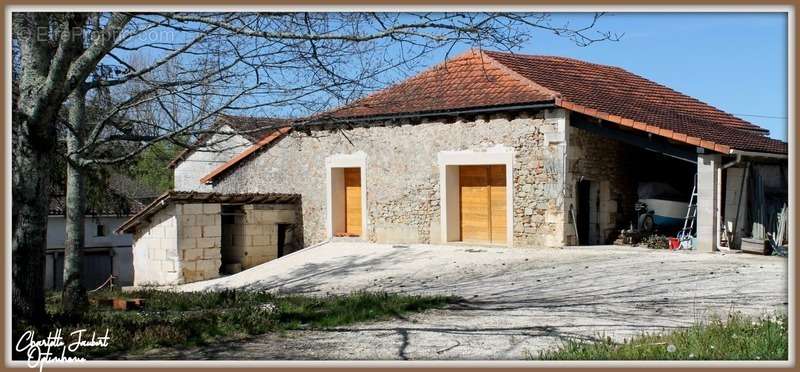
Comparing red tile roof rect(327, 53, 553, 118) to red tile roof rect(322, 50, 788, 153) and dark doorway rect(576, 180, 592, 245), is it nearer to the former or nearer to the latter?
red tile roof rect(322, 50, 788, 153)

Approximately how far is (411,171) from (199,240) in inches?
191

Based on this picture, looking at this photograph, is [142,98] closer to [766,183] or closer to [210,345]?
[210,345]

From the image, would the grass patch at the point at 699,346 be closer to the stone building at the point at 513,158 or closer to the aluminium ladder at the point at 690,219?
the stone building at the point at 513,158

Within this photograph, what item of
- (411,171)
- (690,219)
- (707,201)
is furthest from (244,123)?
(690,219)

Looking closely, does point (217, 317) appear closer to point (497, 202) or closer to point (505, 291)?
point (505, 291)

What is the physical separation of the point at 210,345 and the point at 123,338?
726mm

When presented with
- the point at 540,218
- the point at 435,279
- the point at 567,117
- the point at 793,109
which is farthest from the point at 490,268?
the point at 793,109

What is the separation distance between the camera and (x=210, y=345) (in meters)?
7.12

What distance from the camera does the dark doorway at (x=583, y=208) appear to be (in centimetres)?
1688

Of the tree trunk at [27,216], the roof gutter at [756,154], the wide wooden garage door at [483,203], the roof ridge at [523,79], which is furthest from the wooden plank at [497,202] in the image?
the tree trunk at [27,216]

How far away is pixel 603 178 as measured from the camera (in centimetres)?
1695

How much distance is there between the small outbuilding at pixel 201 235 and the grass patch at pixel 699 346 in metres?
12.0

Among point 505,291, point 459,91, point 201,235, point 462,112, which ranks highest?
point 459,91

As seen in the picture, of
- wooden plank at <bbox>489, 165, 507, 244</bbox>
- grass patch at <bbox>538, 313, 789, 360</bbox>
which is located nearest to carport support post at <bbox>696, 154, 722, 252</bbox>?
wooden plank at <bbox>489, 165, 507, 244</bbox>
